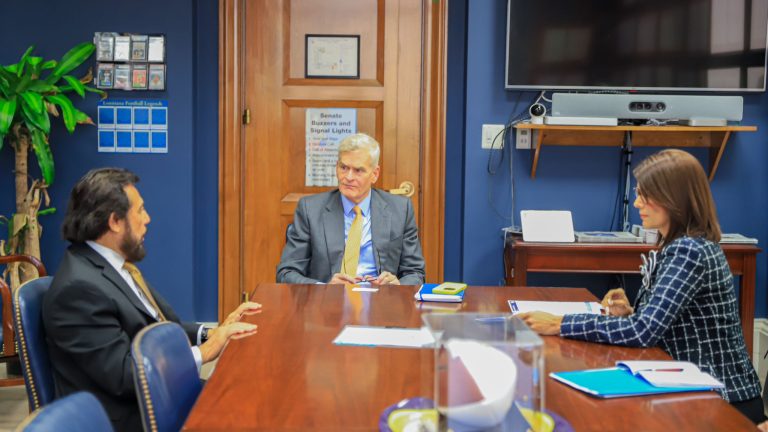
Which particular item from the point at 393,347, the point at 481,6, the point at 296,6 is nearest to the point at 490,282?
the point at 481,6

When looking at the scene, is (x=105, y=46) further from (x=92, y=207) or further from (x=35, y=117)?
(x=92, y=207)

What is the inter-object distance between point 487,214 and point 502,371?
3119 millimetres

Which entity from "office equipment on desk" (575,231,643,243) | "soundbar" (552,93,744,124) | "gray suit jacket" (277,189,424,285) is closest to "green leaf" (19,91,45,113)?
"gray suit jacket" (277,189,424,285)

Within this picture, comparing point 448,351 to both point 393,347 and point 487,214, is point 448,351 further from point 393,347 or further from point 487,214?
point 487,214

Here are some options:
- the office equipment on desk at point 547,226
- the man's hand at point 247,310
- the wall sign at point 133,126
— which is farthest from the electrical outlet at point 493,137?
the man's hand at point 247,310

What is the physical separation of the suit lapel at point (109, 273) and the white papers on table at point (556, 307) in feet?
3.46

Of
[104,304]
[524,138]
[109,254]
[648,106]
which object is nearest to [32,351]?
[104,304]

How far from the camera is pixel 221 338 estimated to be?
206 centimetres

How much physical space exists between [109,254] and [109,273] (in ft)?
0.39

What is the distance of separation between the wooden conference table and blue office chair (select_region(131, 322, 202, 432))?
0.07 meters

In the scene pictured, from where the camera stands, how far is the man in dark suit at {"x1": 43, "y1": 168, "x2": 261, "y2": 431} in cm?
185

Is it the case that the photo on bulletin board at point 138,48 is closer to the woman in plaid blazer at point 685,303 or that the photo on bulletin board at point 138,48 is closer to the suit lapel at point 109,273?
the suit lapel at point 109,273

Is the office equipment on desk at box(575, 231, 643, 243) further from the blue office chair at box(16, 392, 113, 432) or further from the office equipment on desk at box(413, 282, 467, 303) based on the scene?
the blue office chair at box(16, 392, 113, 432)

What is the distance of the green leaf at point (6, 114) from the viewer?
3.79 m
